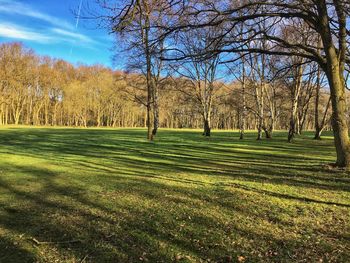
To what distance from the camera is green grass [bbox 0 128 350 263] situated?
13.7ft

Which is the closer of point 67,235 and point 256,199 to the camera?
point 67,235

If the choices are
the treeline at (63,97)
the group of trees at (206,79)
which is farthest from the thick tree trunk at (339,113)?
the treeline at (63,97)

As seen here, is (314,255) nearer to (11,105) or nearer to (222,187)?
(222,187)

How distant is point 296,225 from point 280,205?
1120 millimetres

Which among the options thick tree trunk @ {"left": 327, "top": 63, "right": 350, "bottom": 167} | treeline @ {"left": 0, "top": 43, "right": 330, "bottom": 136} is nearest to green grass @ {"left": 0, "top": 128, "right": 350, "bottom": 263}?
thick tree trunk @ {"left": 327, "top": 63, "right": 350, "bottom": 167}

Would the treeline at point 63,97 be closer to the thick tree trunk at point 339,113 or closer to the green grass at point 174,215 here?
the thick tree trunk at point 339,113

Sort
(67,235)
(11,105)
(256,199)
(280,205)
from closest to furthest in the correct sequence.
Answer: (67,235) → (280,205) → (256,199) → (11,105)

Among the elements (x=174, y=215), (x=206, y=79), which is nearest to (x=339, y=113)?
(x=174, y=215)

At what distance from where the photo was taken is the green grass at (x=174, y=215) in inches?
164

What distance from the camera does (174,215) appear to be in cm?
569

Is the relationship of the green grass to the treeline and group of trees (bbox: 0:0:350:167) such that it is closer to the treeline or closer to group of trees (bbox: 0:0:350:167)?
group of trees (bbox: 0:0:350:167)

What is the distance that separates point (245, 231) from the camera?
4.90 metres

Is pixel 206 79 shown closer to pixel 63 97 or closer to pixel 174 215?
pixel 174 215

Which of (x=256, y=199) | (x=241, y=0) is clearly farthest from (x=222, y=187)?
(x=241, y=0)
